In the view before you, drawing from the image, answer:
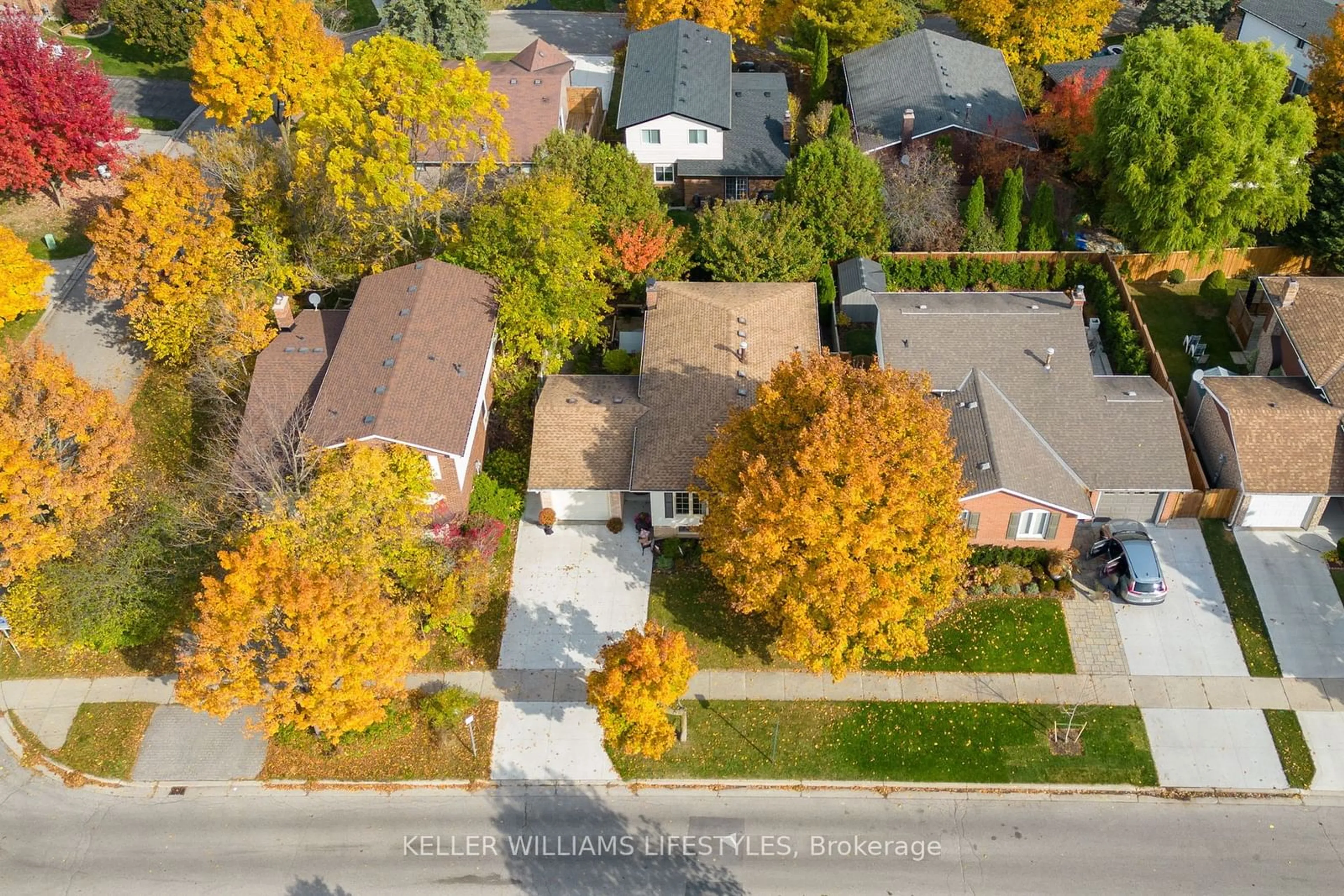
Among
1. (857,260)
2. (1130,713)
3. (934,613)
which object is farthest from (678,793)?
(857,260)

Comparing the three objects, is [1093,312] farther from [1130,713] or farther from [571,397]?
[571,397]

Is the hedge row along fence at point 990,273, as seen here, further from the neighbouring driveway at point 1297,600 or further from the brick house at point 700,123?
the neighbouring driveway at point 1297,600

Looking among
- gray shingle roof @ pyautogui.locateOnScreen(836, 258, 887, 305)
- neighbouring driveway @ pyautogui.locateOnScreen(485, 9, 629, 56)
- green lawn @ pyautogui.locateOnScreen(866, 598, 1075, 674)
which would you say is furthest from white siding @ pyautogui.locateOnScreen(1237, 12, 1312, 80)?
green lawn @ pyautogui.locateOnScreen(866, 598, 1075, 674)

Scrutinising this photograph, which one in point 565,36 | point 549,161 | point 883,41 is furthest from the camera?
point 565,36

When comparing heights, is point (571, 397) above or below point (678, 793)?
above

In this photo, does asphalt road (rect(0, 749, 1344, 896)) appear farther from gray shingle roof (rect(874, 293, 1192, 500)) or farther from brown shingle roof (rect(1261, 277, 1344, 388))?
brown shingle roof (rect(1261, 277, 1344, 388))

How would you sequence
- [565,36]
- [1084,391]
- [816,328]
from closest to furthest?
[1084,391] → [816,328] → [565,36]
